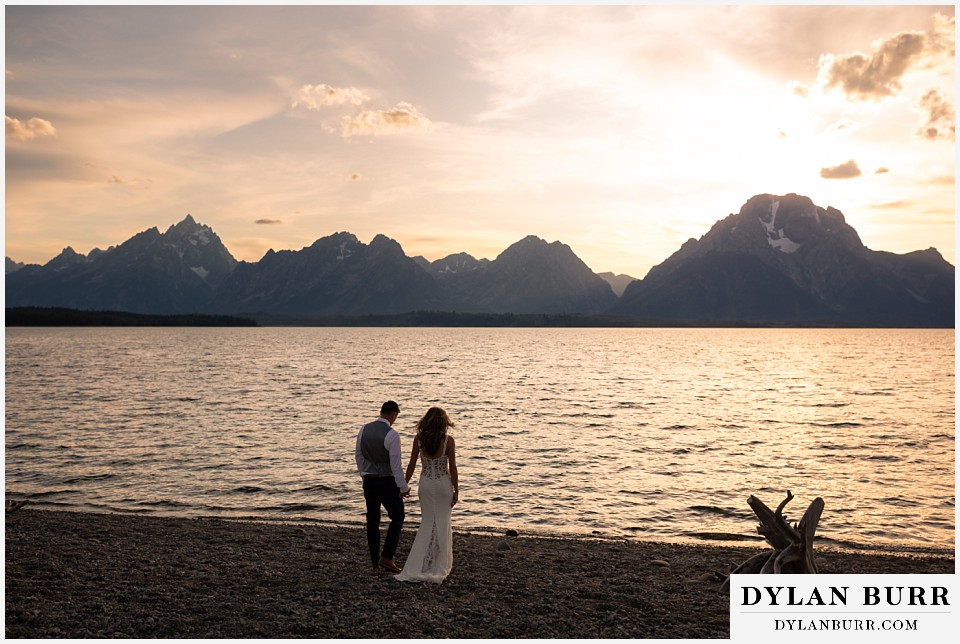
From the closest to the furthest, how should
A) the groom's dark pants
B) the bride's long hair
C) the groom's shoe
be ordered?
the bride's long hair < the groom's dark pants < the groom's shoe

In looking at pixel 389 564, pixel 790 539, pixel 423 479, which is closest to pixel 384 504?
pixel 423 479

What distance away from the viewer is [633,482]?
30.2 metres

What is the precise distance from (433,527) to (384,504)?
1.03m

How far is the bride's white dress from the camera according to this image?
13562mm

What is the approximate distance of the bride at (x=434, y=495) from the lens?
1334cm

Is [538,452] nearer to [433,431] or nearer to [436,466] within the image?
[436,466]

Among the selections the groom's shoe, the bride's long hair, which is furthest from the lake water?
the bride's long hair

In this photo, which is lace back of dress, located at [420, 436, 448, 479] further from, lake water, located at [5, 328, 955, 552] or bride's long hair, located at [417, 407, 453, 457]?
lake water, located at [5, 328, 955, 552]

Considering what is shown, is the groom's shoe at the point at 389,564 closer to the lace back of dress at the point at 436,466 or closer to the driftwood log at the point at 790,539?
the lace back of dress at the point at 436,466

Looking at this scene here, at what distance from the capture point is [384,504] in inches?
542

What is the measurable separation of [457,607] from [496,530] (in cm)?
960

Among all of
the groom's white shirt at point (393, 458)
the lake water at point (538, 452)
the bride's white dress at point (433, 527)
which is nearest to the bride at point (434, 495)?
the bride's white dress at point (433, 527)

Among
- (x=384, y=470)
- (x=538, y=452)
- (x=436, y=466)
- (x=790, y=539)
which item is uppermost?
(x=436, y=466)

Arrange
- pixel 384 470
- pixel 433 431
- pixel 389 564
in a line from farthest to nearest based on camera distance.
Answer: pixel 389 564 < pixel 384 470 < pixel 433 431
